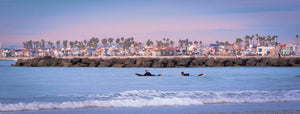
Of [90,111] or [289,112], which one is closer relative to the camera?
[289,112]

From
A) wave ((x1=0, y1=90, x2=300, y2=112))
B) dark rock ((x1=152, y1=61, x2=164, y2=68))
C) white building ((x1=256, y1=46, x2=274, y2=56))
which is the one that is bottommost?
wave ((x1=0, y1=90, x2=300, y2=112))

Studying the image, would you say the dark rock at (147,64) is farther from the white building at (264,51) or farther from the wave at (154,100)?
the white building at (264,51)

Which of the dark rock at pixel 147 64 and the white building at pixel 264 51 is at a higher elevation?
the white building at pixel 264 51

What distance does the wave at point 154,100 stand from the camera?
37.9 feet

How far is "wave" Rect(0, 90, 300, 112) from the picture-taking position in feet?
37.9

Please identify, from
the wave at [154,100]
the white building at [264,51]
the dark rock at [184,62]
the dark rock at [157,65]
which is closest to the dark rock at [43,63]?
the dark rock at [157,65]

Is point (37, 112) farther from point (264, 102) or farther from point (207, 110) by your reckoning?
point (264, 102)

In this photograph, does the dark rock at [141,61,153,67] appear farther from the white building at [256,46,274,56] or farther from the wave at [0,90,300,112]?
the white building at [256,46,274,56]

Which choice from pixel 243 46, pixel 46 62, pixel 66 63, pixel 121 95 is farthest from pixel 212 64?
pixel 243 46

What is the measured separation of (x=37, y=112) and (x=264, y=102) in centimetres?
801

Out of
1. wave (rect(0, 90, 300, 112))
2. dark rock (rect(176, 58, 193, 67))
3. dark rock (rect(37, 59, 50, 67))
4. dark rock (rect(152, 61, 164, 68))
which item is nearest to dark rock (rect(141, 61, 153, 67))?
dark rock (rect(152, 61, 164, 68))

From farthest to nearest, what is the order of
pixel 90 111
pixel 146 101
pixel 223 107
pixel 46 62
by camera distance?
1. pixel 46 62
2. pixel 146 101
3. pixel 223 107
4. pixel 90 111

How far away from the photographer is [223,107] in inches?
461

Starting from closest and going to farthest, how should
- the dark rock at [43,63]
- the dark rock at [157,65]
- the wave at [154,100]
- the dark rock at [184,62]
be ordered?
1. the wave at [154,100]
2. the dark rock at [157,65]
3. the dark rock at [184,62]
4. the dark rock at [43,63]
